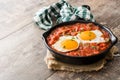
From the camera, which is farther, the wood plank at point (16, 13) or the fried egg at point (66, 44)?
the wood plank at point (16, 13)

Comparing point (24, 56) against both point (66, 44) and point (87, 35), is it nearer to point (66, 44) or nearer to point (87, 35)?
point (66, 44)

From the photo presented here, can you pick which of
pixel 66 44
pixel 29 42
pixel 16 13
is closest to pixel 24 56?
pixel 29 42

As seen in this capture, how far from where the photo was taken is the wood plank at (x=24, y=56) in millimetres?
1590

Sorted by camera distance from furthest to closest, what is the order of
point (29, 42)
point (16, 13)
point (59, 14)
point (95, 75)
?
point (16, 13) < point (59, 14) < point (29, 42) < point (95, 75)

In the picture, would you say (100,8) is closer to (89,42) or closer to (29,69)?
(89,42)

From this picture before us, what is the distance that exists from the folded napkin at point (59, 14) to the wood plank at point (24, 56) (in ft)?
0.25

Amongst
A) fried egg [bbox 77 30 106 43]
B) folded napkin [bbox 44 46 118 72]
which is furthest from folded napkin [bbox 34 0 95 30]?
folded napkin [bbox 44 46 118 72]

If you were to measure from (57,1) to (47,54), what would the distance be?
0.76 m

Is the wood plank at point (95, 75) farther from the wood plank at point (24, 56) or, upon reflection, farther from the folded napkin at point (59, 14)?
the folded napkin at point (59, 14)

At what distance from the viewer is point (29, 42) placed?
185cm

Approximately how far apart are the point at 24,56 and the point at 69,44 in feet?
1.10

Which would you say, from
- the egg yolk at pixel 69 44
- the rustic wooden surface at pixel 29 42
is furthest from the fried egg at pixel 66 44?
the rustic wooden surface at pixel 29 42

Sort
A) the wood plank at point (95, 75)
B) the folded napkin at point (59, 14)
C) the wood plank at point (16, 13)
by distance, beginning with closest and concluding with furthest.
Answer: the wood plank at point (95, 75) < the folded napkin at point (59, 14) < the wood plank at point (16, 13)

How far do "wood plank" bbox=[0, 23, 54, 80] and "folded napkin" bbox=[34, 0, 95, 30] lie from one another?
0.25ft
